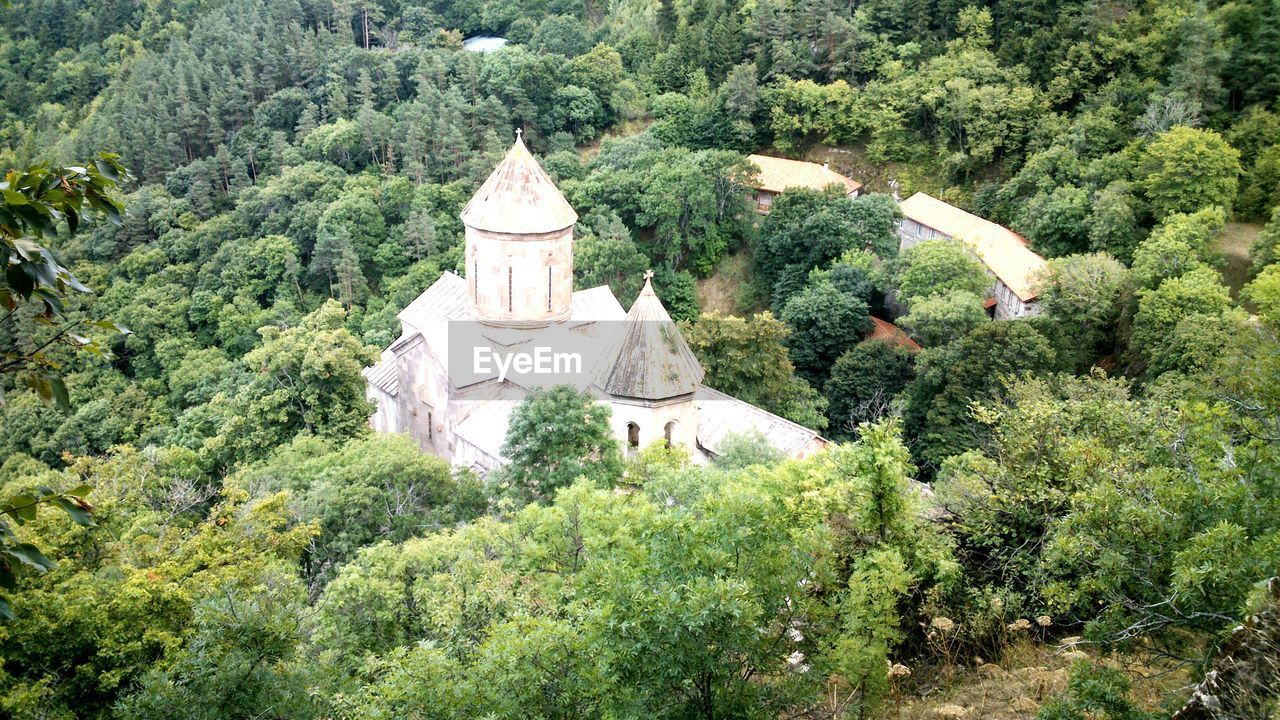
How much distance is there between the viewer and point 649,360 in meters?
23.5

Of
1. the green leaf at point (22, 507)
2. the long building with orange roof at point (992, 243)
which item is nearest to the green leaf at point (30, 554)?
the green leaf at point (22, 507)

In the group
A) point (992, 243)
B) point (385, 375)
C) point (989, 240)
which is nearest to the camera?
point (385, 375)

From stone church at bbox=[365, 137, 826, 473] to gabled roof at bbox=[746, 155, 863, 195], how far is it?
19473mm

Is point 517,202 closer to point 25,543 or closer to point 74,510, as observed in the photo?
point 74,510

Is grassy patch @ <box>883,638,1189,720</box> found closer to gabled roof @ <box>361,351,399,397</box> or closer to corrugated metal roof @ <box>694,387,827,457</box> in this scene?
corrugated metal roof @ <box>694,387,827,457</box>

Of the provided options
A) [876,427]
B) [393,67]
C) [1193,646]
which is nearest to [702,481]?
[876,427]

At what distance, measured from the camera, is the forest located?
10102 millimetres

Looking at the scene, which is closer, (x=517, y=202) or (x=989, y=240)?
(x=517, y=202)

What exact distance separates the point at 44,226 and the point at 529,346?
19144mm

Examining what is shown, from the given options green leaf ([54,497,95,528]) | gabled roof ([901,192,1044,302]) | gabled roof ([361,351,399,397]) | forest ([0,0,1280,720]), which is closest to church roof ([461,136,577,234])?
forest ([0,0,1280,720])

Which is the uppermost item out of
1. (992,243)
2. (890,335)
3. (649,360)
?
(649,360)

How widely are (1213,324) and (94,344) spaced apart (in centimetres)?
2751

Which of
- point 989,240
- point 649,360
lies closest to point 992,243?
point 989,240

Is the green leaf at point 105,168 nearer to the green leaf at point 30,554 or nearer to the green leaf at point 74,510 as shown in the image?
the green leaf at point 74,510
